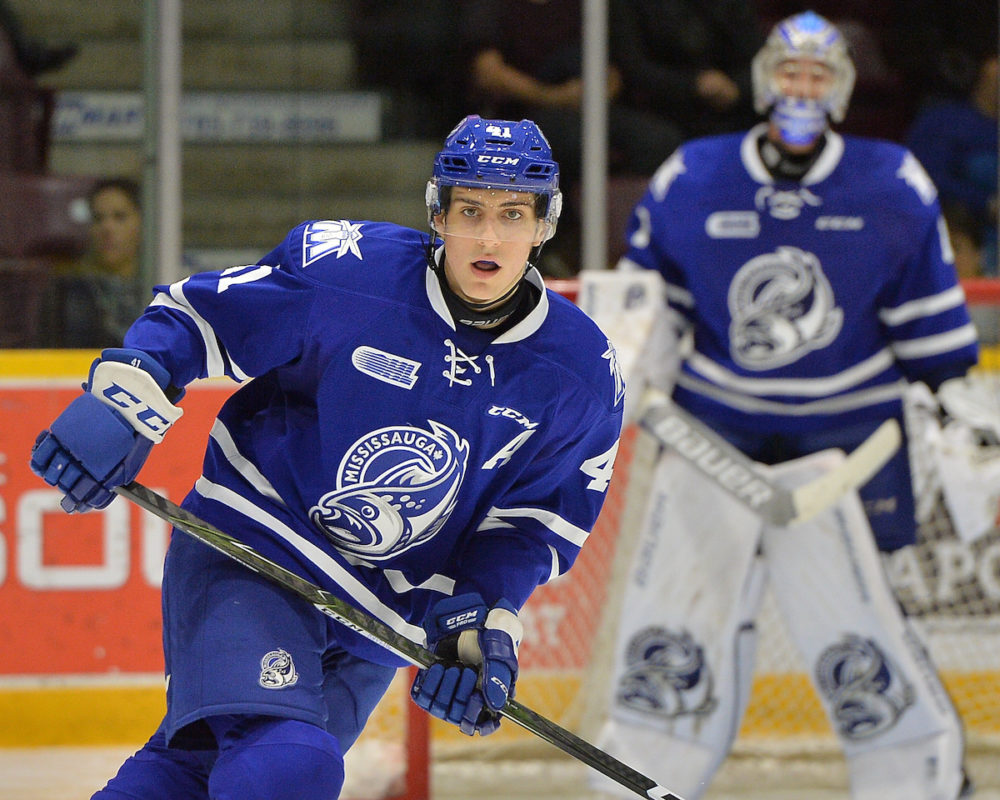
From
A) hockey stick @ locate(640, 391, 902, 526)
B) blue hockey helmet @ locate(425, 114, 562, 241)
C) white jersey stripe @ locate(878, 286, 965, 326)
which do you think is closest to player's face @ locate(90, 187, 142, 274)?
hockey stick @ locate(640, 391, 902, 526)

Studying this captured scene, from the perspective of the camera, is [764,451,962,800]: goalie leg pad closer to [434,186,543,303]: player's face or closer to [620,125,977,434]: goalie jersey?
[620,125,977,434]: goalie jersey

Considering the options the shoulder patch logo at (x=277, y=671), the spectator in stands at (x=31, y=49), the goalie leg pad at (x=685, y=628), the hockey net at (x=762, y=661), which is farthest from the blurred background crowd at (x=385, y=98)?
the shoulder patch logo at (x=277, y=671)

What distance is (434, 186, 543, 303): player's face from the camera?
6.44 feet

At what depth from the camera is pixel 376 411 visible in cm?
199

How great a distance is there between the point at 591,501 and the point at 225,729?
0.55m

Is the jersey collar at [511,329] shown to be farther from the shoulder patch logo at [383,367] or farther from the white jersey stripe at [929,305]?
the white jersey stripe at [929,305]

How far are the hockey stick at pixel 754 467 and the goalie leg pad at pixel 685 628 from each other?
0.06m

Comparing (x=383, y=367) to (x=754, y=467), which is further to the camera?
(x=754, y=467)

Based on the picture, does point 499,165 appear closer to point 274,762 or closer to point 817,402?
point 274,762

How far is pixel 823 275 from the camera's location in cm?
318

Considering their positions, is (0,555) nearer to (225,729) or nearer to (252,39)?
(252,39)

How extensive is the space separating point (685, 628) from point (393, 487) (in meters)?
1.38

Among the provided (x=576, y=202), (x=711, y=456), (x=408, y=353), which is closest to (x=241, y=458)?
(x=408, y=353)

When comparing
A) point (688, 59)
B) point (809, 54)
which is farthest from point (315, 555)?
point (688, 59)
